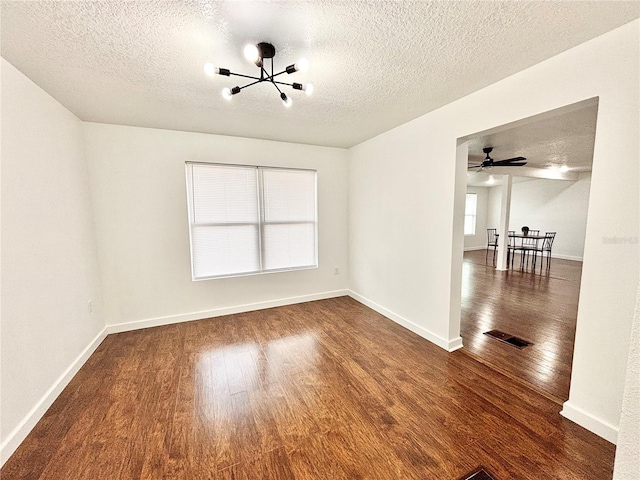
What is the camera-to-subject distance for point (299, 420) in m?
1.87

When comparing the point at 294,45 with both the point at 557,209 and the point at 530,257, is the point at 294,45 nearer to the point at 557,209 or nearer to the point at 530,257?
the point at 530,257

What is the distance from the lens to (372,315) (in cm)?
377

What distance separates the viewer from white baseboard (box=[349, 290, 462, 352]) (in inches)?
110

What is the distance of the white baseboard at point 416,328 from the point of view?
2.80m

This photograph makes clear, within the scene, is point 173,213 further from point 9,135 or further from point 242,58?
point 242,58

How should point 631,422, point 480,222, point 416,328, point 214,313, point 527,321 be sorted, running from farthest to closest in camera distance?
point 480,222 → point 214,313 → point 527,321 → point 416,328 → point 631,422

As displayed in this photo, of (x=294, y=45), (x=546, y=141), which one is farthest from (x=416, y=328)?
(x=546, y=141)

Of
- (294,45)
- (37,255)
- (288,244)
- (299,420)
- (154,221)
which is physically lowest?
(299,420)

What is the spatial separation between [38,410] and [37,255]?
3.65 ft

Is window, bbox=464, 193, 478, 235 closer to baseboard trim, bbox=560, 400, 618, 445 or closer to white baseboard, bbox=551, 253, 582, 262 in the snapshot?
white baseboard, bbox=551, 253, 582, 262

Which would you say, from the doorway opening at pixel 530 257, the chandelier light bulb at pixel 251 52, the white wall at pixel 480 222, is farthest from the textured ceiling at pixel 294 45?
the white wall at pixel 480 222

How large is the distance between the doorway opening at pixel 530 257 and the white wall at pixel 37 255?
3.60m

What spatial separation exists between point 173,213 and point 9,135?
1.70 m

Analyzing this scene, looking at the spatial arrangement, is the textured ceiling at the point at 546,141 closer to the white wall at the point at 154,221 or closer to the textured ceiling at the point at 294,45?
the textured ceiling at the point at 294,45
